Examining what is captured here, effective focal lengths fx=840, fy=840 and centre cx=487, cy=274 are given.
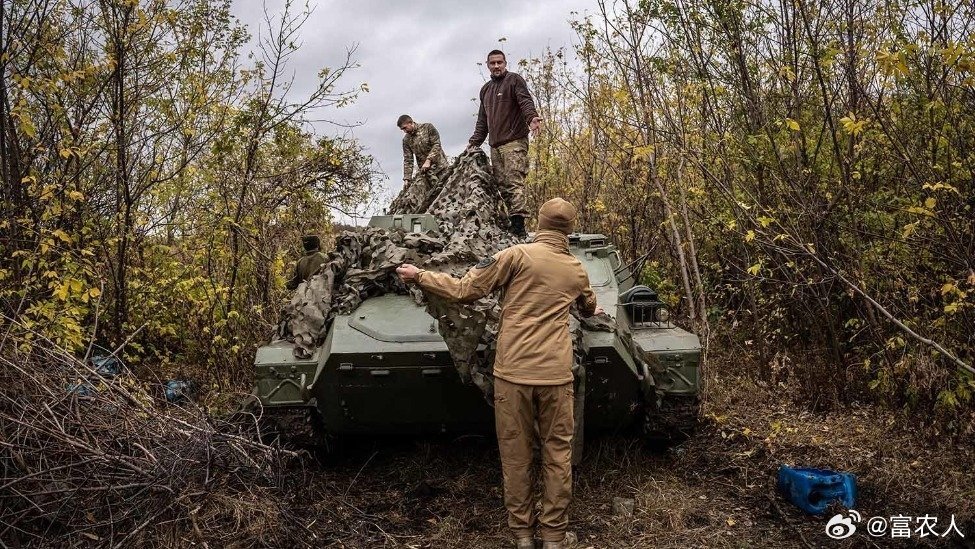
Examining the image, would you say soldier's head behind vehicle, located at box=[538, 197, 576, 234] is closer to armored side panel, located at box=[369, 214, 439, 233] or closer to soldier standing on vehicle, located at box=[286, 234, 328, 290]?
armored side panel, located at box=[369, 214, 439, 233]

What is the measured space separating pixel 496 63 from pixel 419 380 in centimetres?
378

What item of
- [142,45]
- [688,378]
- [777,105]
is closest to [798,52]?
[777,105]

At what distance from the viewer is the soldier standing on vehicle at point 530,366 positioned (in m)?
4.54

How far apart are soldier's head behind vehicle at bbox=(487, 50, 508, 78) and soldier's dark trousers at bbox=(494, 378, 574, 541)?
13.7ft

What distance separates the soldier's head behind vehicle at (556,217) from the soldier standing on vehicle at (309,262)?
8.89ft

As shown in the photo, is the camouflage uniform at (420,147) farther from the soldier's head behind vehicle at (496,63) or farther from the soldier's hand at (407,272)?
the soldier's hand at (407,272)

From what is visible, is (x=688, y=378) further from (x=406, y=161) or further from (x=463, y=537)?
(x=406, y=161)

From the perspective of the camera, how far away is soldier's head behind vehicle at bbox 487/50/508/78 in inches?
314

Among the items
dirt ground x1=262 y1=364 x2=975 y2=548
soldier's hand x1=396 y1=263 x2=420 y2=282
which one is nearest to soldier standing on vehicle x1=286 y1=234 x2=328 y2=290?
dirt ground x1=262 y1=364 x2=975 y2=548

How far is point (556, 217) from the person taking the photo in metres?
4.74

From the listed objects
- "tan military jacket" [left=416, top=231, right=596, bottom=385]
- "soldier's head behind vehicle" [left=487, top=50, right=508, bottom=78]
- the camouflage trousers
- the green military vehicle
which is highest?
"soldier's head behind vehicle" [left=487, top=50, right=508, bottom=78]

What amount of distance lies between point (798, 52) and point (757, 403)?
3.14 metres

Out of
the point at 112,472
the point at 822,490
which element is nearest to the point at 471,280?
the point at 112,472

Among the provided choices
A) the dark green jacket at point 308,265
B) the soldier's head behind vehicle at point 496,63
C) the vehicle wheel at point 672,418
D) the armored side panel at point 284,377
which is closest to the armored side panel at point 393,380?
the armored side panel at point 284,377
